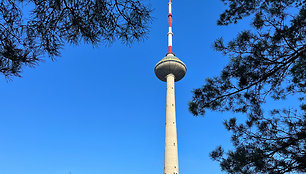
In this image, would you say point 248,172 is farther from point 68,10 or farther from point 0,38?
point 0,38

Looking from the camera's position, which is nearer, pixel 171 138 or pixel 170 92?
pixel 171 138

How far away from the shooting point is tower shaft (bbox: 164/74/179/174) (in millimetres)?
30891

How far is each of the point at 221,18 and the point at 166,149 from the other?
27660 mm

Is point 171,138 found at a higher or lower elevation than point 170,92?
lower

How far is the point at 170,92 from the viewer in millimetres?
37156

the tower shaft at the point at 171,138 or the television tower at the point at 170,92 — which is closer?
the tower shaft at the point at 171,138

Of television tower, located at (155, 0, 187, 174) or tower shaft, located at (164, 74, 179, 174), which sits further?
television tower, located at (155, 0, 187, 174)

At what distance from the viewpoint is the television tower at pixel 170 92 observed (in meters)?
31.2

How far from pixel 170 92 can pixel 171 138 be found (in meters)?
7.54

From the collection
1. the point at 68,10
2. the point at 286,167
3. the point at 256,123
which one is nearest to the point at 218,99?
the point at 256,123

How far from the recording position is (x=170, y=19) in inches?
1726

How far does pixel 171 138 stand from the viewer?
3269cm

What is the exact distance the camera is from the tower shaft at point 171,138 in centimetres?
3089

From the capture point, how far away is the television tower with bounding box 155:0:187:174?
1229 inches
